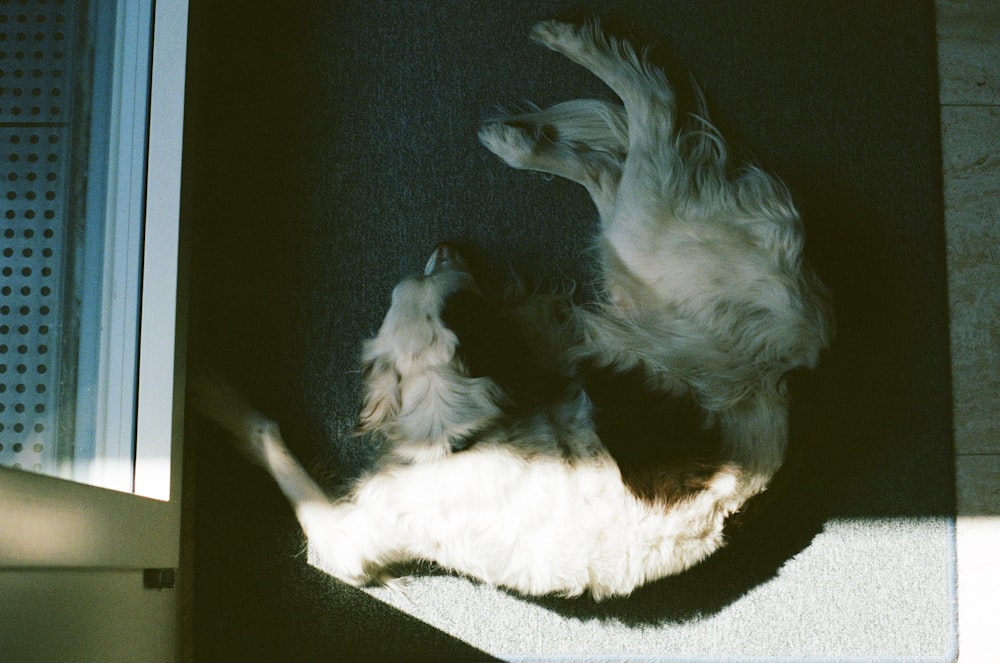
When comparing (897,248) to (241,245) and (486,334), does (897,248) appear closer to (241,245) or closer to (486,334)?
(486,334)

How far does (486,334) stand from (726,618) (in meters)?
0.99

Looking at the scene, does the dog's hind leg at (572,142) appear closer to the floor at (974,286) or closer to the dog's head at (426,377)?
the dog's head at (426,377)

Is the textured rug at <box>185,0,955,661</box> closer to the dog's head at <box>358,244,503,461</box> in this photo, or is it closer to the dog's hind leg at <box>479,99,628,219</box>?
the dog's hind leg at <box>479,99,628,219</box>

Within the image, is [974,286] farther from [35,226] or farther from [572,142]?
[35,226]

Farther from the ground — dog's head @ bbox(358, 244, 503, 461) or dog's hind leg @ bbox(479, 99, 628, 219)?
dog's hind leg @ bbox(479, 99, 628, 219)

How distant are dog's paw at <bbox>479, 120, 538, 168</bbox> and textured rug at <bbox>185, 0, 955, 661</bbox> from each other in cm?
4

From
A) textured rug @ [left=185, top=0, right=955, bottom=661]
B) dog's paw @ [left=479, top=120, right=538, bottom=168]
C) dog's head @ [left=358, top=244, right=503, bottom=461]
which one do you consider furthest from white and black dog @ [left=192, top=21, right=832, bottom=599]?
dog's paw @ [left=479, top=120, right=538, bottom=168]

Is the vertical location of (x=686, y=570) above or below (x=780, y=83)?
below

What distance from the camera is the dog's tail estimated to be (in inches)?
75.5

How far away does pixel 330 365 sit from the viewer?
2.02 m

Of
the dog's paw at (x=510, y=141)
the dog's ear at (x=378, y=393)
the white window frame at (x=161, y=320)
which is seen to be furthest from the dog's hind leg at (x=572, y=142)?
the white window frame at (x=161, y=320)

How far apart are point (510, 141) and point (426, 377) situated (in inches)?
28.5

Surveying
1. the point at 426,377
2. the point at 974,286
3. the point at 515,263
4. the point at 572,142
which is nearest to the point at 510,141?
the point at 572,142

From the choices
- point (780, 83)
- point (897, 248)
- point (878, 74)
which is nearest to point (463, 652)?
point (897, 248)
